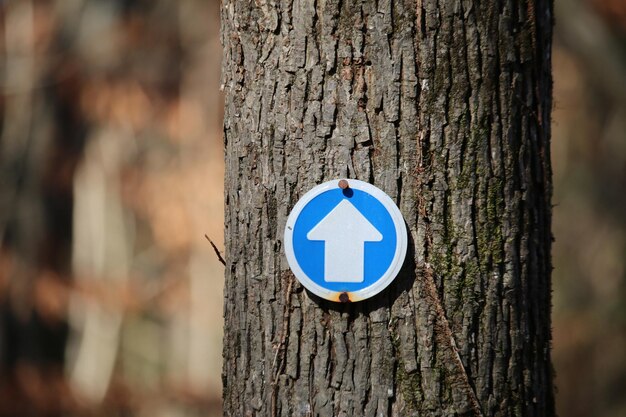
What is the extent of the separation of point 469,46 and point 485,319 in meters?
0.57

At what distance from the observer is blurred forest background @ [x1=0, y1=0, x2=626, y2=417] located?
27.1ft

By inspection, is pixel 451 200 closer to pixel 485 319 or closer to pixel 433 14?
pixel 485 319

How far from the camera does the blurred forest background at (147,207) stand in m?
8.26

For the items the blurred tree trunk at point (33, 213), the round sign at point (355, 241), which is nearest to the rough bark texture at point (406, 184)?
the round sign at point (355, 241)

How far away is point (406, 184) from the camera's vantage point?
1.74 m

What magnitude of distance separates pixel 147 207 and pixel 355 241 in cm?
717

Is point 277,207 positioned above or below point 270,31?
below

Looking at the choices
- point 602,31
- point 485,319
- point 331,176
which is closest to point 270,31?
point 331,176

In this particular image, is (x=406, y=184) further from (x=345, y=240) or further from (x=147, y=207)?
(x=147, y=207)

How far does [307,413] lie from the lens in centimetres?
177

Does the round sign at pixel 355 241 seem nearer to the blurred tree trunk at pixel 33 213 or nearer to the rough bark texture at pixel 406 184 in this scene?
the rough bark texture at pixel 406 184

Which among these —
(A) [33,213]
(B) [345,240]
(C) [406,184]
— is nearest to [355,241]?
(B) [345,240]

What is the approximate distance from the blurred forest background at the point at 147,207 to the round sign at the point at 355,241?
6444 mm

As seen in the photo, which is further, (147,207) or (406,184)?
(147,207)
